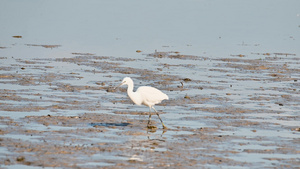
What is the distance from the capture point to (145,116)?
18031 millimetres

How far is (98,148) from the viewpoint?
1356 cm

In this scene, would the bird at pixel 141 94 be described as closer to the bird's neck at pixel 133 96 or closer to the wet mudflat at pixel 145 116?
the bird's neck at pixel 133 96

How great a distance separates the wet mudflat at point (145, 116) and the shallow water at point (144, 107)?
1.2 inches

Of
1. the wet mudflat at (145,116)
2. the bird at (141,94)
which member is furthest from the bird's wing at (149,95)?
the wet mudflat at (145,116)

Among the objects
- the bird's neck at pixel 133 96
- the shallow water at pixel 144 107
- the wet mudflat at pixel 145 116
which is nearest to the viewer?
the wet mudflat at pixel 145 116

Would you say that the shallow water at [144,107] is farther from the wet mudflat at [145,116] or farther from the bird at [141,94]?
the bird at [141,94]

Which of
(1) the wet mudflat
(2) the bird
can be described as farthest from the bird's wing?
(1) the wet mudflat

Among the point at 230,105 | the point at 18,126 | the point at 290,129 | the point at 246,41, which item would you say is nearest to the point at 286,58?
the point at 246,41

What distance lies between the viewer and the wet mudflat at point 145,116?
13.1 meters

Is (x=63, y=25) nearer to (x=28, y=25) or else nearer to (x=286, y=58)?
(x=28, y=25)

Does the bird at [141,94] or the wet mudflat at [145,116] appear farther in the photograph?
the bird at [141,94]

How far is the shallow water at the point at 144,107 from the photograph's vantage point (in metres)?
13.3

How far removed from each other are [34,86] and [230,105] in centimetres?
631

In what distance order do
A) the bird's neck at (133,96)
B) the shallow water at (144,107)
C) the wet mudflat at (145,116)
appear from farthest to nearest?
the bird's neck at (133,96), the shallow water at (144,107), the wet mudflat at (145,116)
